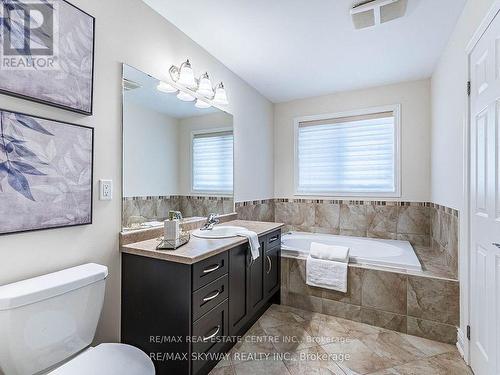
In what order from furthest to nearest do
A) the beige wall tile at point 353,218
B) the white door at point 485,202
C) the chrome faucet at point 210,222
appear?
the beige wall tile at point 353,218 < the chrome faucet at point 210,222 < the white door at point 485,202

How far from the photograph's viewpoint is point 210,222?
7.57 feet

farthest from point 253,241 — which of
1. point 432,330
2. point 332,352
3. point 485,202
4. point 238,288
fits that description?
point 432,330

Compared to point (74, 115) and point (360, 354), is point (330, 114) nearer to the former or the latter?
point (360, 354)

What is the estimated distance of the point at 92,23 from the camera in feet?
4.73

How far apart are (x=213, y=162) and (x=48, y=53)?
147cm

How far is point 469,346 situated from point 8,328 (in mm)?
2555

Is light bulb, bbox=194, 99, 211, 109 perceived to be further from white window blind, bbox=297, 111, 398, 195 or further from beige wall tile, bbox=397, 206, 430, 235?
beige wall tile, bbox=397, 206, 430, 235

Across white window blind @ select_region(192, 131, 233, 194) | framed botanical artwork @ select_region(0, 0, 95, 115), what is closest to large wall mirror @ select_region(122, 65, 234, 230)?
white window blind @ select_region(192, 131, 233, 194)

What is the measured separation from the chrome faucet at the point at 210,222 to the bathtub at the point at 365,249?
815 mm

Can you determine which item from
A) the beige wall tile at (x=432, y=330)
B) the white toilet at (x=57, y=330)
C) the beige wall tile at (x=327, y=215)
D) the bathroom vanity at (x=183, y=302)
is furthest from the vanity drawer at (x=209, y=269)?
the beige wall tile at (x=327, y=215)

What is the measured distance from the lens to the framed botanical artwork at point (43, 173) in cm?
112

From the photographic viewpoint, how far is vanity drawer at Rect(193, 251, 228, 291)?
147cm

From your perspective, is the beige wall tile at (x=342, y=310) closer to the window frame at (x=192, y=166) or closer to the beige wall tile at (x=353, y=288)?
the beige wall tile at (x=353, y=288)

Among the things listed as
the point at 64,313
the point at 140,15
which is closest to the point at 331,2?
the point at 140,15
